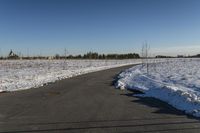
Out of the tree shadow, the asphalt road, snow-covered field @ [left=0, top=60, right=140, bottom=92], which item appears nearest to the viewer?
the asphalt road

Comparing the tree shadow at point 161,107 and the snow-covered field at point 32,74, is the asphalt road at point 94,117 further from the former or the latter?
the snow-covered field at point 32,74

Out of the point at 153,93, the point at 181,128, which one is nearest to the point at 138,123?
the point at 181,128

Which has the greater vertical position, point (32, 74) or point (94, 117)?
point (94, 117)

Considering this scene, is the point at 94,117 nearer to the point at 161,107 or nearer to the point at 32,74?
the point at 161,107

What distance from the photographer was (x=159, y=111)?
31.6 ft

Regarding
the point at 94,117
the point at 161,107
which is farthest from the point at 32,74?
the point at 94,117

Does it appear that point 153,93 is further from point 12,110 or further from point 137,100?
point 12,110

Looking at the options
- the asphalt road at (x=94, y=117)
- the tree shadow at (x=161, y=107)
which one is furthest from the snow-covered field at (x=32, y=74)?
the tree shadow at (x=161, y=107)

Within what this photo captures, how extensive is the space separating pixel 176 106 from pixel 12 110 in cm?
582

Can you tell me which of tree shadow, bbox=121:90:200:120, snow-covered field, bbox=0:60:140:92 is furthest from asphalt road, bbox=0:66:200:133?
snow-covered field, bbox=0:60:140:92

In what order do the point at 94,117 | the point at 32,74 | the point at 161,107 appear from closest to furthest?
the point at 94,117 → the point at 161,107 → the point at 32,74

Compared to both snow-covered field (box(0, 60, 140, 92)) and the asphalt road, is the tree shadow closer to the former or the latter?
the asphalt road

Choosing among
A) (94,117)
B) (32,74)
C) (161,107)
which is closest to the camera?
(94,117)

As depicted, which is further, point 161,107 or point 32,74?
point 32,74
